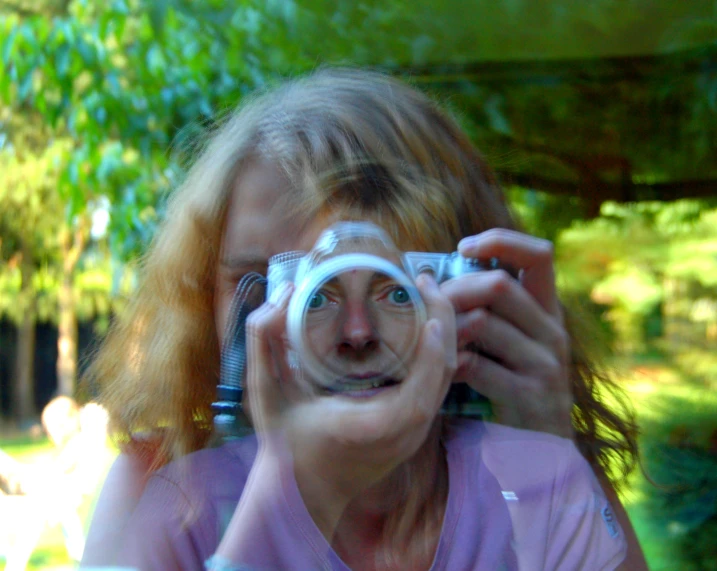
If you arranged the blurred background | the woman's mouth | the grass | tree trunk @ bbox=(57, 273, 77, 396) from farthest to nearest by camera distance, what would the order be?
tree trunk @ bbox=(57, 273, 77, 396), the blurred background, the grass, the woman's mouth

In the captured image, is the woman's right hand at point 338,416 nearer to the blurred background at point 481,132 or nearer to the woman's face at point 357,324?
the woman's face at point 357,324

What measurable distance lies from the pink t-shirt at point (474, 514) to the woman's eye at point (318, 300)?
0.49 ft

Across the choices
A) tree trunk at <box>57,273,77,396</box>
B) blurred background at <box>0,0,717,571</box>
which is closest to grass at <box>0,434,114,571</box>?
blurred background at <box>0,0,717,571</box>

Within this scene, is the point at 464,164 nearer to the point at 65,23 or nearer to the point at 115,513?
the point at 115,513

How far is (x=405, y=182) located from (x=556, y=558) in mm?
388

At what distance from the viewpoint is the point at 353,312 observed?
2.16 ft

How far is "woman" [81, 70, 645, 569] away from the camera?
0.68 metres

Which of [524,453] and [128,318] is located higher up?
[128,318]

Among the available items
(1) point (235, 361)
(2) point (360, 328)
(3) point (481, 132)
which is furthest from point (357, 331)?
(3) point (481, 132)

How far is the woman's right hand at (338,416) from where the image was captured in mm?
654

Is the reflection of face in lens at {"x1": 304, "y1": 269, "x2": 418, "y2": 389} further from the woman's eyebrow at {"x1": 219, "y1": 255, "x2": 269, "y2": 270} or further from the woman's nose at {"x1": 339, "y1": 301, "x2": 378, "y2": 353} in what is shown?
the woman's eyebrow at {"x1": 219, "y1": 255, "x2": 269, "y2": 270}

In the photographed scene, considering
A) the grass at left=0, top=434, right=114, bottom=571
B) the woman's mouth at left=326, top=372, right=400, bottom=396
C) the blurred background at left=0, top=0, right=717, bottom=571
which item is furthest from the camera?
the blurred background at left=0, top=0, right=717, bottom=571

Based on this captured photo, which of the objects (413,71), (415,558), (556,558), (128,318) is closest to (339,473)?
(415,558)

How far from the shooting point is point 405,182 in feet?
2.48
